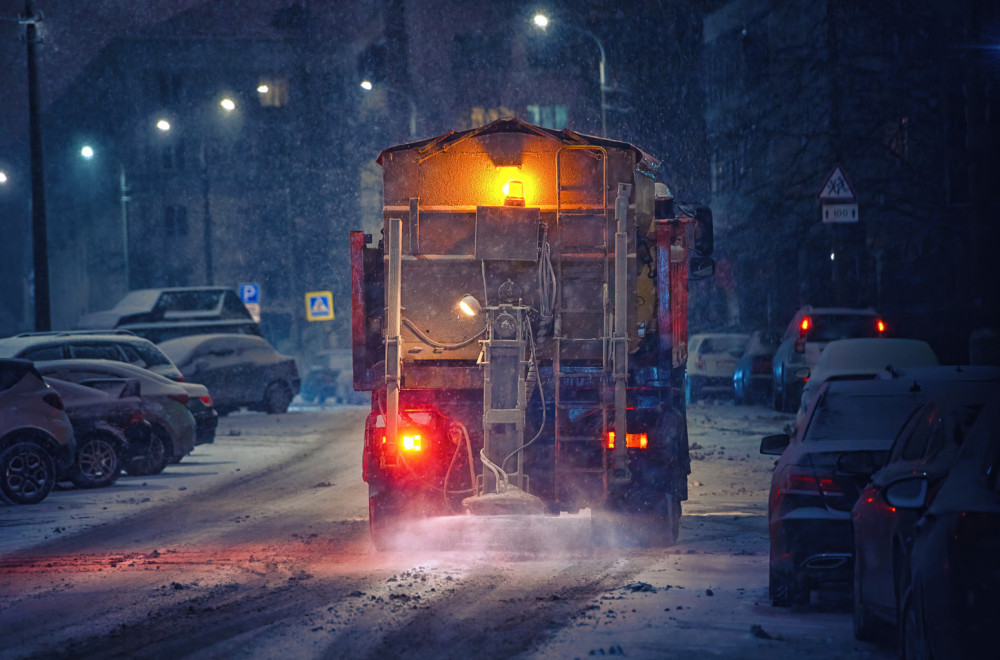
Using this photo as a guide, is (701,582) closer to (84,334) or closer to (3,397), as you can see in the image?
(3,397)

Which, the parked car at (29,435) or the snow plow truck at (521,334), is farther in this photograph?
the parked car at (29,435)

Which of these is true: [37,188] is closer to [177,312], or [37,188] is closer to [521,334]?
[177,312]

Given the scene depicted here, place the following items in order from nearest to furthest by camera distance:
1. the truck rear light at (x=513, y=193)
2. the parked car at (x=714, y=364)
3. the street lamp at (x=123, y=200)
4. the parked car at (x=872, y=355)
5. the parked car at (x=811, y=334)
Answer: the truck rear light at (x=513, y=193), the parked car at (x=872, y=355), the parked car at (x=811, y=334), the parked car at (x=714, y=364), the street lamp at (x=123, y=200)

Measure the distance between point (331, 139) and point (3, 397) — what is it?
49.2 metres

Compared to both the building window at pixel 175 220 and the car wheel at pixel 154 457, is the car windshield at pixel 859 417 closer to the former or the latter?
the car wheel at pixel 154 457

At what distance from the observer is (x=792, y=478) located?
7.78 meters

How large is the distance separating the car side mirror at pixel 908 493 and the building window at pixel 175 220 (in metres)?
58.5

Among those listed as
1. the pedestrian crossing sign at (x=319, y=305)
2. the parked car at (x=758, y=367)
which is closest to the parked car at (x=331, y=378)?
the pedestrian crossing sign at (x=319, y=305)

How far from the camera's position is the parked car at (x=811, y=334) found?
24078 mm

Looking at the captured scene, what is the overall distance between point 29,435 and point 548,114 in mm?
47333

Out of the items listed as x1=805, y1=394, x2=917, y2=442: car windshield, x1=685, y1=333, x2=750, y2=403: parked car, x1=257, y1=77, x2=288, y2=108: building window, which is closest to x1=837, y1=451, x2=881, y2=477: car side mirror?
x1=805, y1=394, x2=917, y2=442: car windshield

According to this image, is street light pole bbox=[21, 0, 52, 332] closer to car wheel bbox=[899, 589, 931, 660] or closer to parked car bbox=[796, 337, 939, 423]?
parked car bbox=[796, 337, 939, 423]

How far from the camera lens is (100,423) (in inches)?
659

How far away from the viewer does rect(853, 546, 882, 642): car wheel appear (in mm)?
6804
